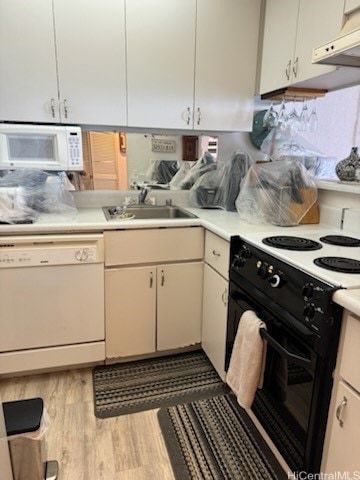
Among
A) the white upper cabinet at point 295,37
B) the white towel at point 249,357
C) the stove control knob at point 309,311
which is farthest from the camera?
the white upper cabinet at point 295,37

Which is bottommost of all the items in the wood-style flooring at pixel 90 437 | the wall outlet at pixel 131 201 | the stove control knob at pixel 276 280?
the wood-style flooring at pixel 90 437

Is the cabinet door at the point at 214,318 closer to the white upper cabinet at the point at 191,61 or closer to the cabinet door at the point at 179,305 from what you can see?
the cabinet door at the point at 179,305

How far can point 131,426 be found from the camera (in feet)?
5.72

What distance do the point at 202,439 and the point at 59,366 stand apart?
0.97 metres

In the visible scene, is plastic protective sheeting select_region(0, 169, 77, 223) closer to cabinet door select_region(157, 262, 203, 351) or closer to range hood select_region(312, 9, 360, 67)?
cabinet door select_region(157, 262, 203, 351)

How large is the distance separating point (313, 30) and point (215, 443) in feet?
7.13

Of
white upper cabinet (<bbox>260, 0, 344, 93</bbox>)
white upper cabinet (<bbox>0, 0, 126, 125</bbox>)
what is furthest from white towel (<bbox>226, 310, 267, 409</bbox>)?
white upper cabinet (<bbox>0, 0, 126, 125</bbox>)

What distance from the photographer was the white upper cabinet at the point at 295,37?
1.77 meters

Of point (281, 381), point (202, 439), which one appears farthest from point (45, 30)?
point (202, 439)

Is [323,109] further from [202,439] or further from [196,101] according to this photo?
[202,439]

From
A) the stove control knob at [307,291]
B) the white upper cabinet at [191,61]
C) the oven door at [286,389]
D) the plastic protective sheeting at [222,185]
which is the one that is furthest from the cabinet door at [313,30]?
the oven door at [286,389]

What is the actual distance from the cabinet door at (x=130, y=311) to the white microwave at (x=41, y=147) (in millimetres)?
728

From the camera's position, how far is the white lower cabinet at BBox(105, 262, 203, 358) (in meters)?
2.11

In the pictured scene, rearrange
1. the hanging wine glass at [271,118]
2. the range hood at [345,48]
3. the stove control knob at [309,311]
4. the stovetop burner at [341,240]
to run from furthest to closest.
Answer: the hanging wine glass at [271,118]
the stovetop burner at [341,240]
the range hood at [345,48]
the stove control knob at [309,311]
